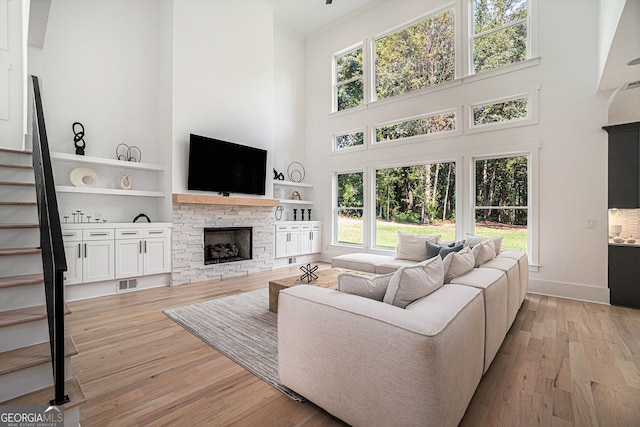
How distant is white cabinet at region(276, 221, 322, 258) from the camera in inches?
251

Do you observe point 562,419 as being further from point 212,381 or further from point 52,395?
point 52,395

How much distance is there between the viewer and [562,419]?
171cm

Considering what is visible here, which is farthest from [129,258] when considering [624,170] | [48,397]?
[624,170]

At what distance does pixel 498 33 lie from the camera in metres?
4.94

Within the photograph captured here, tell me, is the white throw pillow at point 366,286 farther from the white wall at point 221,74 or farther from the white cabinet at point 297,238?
the white cabinet at point 297,238

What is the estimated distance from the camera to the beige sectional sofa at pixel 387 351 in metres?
1.31

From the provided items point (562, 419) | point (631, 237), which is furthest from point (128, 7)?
point (631, 237)

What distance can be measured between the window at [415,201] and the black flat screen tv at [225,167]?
8.47ft

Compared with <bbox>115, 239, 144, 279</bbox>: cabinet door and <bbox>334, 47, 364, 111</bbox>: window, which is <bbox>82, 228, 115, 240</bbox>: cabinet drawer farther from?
<bbox>334, 47, 364, 111</bbox>: window

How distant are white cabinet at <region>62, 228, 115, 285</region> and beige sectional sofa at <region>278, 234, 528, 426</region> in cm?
343

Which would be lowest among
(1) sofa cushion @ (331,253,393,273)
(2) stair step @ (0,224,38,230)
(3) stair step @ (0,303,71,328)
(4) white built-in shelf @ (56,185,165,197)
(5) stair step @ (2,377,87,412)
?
(5) stair step @ (2,377,87,412)

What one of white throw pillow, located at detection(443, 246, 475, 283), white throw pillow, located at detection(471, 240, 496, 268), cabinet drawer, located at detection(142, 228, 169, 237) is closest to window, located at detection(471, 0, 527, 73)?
white throw pillow, located at detection(471, 240, 496, 268)

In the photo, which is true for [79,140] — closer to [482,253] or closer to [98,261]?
[98,261]

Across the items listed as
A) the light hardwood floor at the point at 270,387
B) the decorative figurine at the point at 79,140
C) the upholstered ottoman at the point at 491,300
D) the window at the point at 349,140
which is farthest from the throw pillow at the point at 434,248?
the decorative figurine at the point at 79,140
